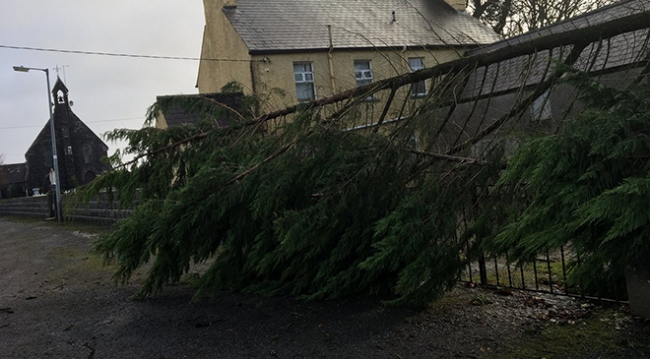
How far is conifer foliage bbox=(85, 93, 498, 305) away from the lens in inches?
177

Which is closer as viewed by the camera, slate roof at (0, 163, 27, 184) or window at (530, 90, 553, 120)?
window at (530, 90, 553, 120)

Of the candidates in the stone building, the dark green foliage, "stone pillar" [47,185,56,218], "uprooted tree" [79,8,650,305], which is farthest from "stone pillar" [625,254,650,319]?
the stone building

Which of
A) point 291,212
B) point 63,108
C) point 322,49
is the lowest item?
point 291,212

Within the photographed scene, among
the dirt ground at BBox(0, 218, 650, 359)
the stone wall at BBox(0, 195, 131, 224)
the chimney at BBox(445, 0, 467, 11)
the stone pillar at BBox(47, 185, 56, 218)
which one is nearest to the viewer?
the dirt ground at BBox(0, 218, 650, 359)

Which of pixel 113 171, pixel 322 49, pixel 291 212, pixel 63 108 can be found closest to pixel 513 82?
pixel 291 212

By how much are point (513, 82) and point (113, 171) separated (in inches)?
188

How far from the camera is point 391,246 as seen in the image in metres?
4.29

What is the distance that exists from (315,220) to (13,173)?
210ft

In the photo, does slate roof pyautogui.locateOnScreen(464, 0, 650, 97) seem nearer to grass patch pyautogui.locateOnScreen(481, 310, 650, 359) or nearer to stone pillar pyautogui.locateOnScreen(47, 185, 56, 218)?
grass patch pyautogui.locateOnScreen(481, 310, 650, 359)

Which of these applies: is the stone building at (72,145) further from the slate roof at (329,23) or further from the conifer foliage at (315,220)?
the conifer foliage at (315,220)

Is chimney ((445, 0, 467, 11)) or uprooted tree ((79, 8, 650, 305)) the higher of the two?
chimney ((445, 0, 467, 11))

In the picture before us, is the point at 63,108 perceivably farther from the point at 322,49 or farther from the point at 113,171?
the point at 113,171

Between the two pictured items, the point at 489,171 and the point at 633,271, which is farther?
the point at 489,171

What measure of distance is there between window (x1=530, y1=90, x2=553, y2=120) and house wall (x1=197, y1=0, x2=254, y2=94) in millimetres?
13515
